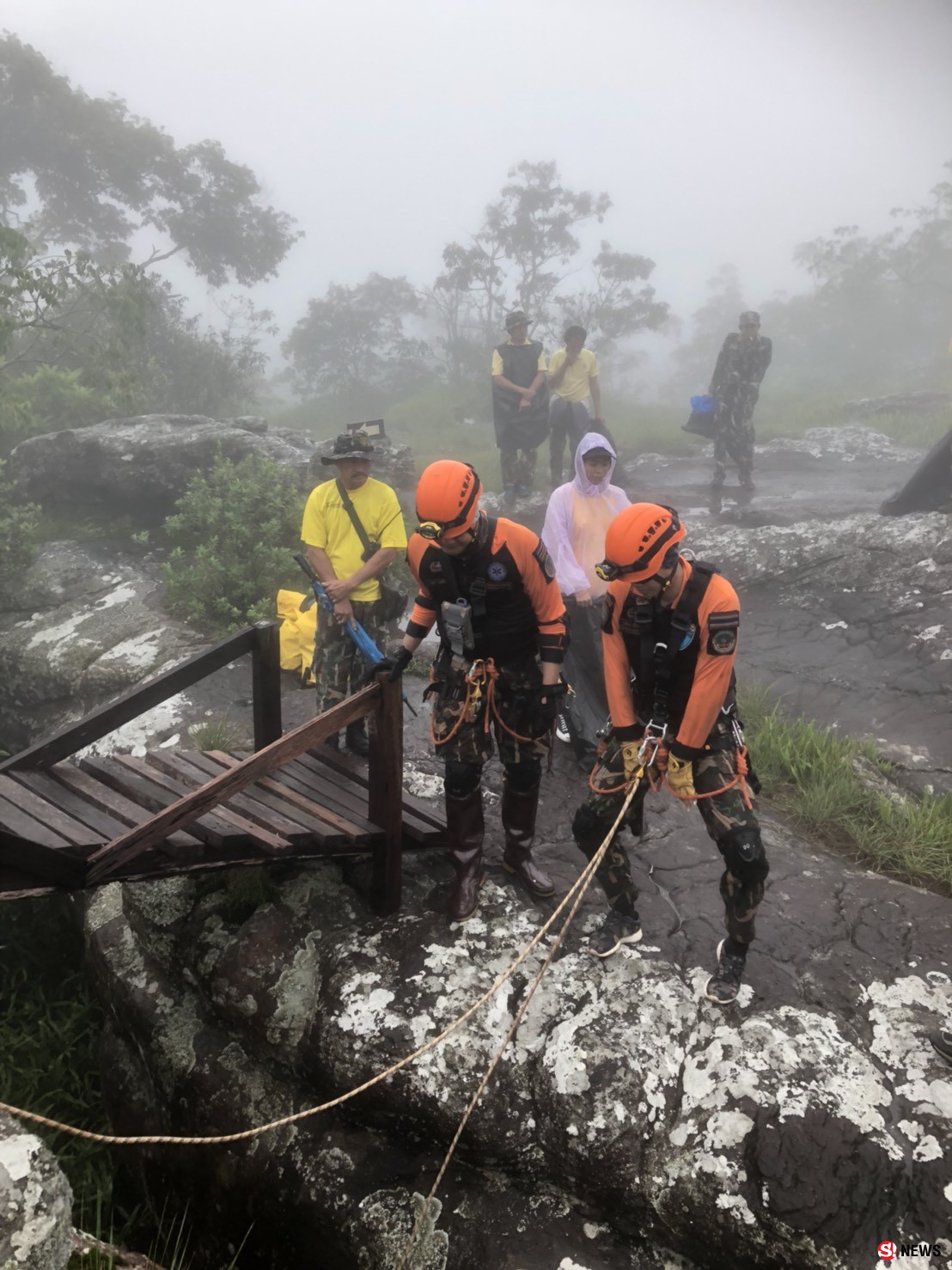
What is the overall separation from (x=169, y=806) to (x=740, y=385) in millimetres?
9573

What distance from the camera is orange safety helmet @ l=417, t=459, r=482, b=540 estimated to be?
3.27 meters

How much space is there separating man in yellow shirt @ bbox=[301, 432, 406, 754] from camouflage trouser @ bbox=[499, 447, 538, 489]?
6.32m

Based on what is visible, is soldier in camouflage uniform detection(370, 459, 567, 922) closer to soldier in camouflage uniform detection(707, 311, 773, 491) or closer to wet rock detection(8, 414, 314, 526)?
wet rock detection(8, 414, 314, 526)

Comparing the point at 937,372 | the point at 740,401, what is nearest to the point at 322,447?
the point at 740,401

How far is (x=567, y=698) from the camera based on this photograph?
5223 millimetres

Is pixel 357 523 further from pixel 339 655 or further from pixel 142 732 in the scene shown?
pixel 142 732

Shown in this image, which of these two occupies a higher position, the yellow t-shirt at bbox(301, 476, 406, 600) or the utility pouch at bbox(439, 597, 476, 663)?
the yellow t-shirt at bbox(301, 476, 406, 600)

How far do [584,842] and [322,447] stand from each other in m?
9.85

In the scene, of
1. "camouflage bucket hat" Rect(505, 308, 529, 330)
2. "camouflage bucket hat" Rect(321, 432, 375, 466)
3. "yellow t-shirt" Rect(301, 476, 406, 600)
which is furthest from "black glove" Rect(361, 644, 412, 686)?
"camouflage bucket hat" Rect(505, 308, 529, 330)

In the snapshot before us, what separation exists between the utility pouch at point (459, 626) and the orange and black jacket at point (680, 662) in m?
Result: 0.64

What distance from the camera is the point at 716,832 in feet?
10.8

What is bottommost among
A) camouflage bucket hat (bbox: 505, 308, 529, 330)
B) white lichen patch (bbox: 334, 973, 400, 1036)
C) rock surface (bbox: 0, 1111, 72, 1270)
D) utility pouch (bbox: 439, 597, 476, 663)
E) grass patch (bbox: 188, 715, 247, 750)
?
rock surface (bbox: 0, 1111, 72, 1270)

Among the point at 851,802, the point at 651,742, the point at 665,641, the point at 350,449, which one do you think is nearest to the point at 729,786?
the point at 651,742

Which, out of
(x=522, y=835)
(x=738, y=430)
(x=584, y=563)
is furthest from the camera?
(x=738, y=430)
